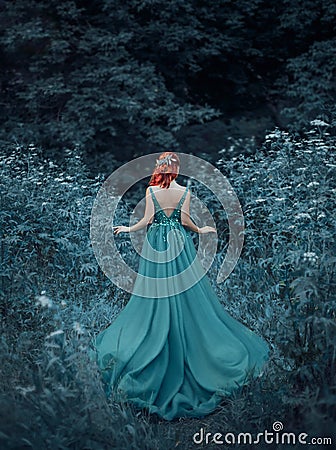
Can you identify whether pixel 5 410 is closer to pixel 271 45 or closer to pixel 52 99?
pixel 52 99

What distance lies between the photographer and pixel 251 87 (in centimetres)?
1046

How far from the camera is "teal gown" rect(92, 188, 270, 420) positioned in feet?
13.4

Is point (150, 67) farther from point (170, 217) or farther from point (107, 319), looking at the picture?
point (170, 217)

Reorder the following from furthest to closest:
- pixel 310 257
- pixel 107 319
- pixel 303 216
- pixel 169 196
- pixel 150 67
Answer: pixel 150 67
pixel 107 319
pixel 169 196
pixel 303 216
pixel 310 257

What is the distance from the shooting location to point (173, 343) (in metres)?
4.22

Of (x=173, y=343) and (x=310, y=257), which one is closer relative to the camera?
(x=310, y=257)

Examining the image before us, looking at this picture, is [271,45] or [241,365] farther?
[271,45]

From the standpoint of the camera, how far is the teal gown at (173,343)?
4.10m

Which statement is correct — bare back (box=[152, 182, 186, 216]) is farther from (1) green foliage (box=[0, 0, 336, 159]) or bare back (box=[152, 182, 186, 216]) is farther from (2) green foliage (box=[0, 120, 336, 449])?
(1) green foliage (box=[0, 0, 336, 159])

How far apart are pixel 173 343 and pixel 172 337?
0.04m

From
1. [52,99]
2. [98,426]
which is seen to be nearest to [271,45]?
[52,99]

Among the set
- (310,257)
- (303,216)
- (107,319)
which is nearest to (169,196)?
(303,216)

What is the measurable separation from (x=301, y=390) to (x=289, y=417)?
0.23 m

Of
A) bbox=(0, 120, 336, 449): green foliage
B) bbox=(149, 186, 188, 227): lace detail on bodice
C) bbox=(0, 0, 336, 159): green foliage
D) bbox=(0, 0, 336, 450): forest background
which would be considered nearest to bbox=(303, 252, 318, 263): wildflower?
bbox=(0, 120, 336, 449): green foliage
